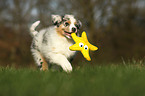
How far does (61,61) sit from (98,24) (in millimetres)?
8243

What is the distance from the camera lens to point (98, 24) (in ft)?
37.9

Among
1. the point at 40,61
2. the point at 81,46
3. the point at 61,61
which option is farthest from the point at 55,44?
the point at 40,61

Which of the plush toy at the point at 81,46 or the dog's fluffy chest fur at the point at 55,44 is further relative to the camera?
the dog's fluffy chest fur at the point at 55,44

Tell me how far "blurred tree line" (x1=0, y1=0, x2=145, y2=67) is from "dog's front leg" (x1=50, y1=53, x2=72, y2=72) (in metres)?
6.81

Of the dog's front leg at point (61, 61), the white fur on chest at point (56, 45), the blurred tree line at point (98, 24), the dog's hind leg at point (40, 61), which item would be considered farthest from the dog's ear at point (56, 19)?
the blurred tree line at point (98, 24)

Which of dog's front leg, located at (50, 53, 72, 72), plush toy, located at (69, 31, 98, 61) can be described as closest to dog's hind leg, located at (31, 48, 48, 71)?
dog's front leg, located at (50, 53, 72, 72)

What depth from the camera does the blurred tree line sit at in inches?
430

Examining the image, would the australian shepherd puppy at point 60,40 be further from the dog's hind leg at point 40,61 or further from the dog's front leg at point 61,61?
the dog's hind leg at point 40,61

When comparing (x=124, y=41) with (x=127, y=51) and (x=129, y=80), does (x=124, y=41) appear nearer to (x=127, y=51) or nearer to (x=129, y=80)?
(x=127, y=51)

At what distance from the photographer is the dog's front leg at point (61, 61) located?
3523 millimetres

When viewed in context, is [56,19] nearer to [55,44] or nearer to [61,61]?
[55,44]

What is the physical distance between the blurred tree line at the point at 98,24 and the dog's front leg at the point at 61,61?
6813mm

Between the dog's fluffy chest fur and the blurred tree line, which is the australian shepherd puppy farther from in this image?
the blurred tree line

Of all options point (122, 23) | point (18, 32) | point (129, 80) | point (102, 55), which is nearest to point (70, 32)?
point (129, 80)
